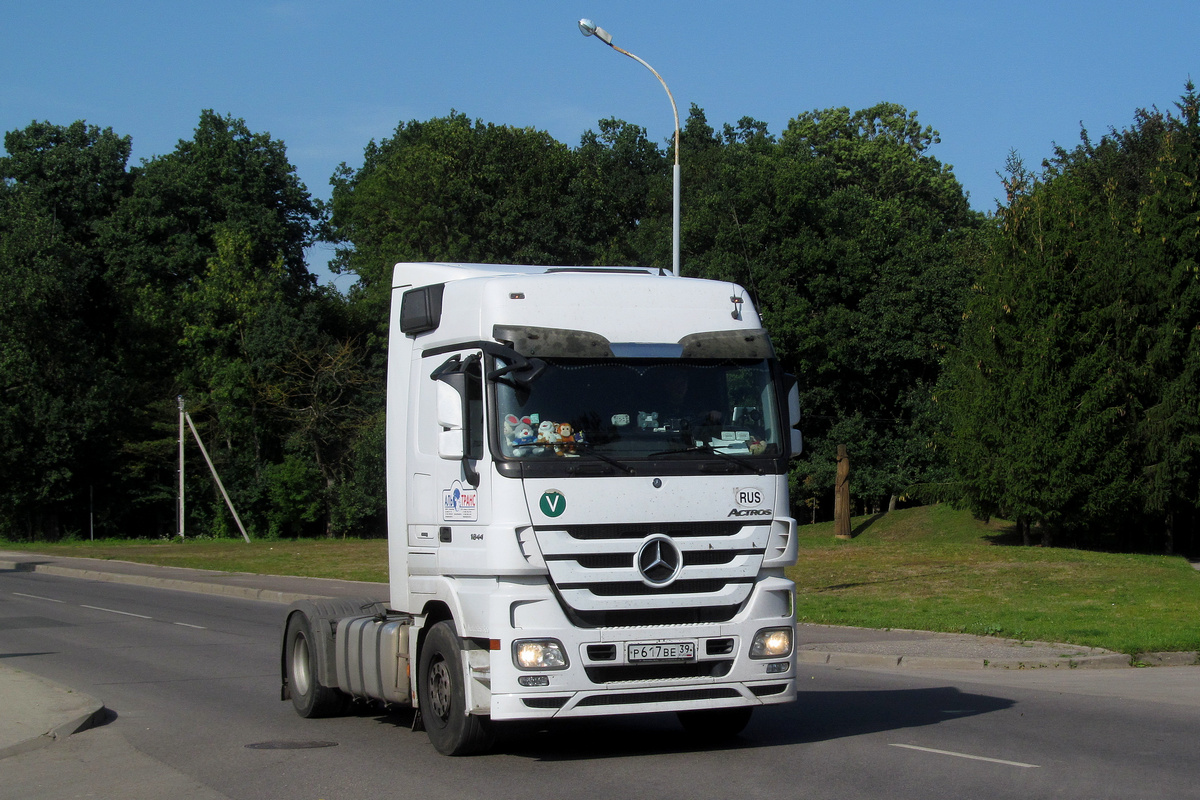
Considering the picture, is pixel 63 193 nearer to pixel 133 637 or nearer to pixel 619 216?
pixel 619 216

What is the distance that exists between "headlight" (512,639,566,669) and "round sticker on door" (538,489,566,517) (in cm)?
81

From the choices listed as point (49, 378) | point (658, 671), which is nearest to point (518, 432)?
point (658, 671)

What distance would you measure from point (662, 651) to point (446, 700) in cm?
162

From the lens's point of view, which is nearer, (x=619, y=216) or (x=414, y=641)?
(x=414, y=641)

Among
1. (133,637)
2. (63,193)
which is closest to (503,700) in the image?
(133,637)

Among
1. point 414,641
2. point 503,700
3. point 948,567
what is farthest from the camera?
point 948,567

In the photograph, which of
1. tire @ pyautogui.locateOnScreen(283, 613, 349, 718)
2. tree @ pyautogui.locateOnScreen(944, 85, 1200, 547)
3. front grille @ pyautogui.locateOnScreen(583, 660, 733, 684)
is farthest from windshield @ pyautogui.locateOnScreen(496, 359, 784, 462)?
tree @ pyautogui.locateOnScreen(944, 85, 1200, 547)

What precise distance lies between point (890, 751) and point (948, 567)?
19521 mm

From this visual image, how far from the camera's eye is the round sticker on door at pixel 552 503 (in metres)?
7.73

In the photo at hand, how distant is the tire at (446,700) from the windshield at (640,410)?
1.47m

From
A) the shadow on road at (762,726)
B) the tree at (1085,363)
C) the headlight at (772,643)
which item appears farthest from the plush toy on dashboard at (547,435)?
the tree at (1085,363)

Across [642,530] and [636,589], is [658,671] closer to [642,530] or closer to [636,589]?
[636,589]

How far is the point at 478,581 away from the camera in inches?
311

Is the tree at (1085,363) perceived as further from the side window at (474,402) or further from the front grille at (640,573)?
the side window at (474,402)
